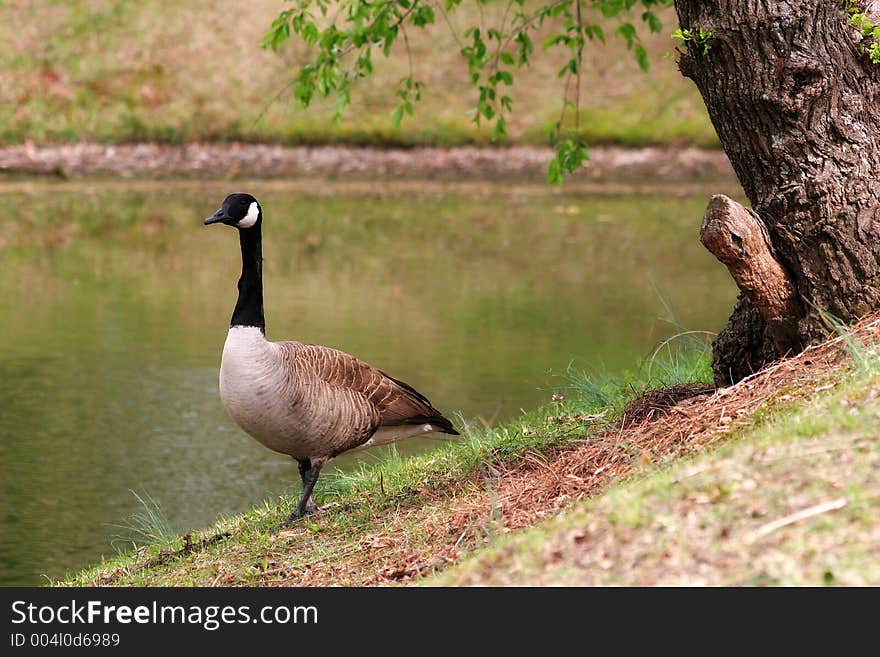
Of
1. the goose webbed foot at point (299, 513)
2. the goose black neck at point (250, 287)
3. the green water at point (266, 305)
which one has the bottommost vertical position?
the green water at point (266, 305)

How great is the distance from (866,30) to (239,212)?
3.78 m

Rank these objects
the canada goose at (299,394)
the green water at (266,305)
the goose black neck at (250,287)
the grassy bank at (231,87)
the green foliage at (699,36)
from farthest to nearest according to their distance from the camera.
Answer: the grassy bank at (231,87), the green water at (266,305), the goose black neck at (250,287), the canada goose at (299,394), the green foliage at (699,36)

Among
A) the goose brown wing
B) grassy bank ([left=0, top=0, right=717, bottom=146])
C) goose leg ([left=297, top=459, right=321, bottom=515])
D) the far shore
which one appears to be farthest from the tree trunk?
grassy bank ([left=0, top=0, right=717, bottom=146])

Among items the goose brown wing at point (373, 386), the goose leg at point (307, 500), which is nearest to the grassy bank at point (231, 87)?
the goose brown wing at point (373, 386)

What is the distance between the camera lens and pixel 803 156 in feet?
19.8

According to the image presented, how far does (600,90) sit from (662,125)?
225cm

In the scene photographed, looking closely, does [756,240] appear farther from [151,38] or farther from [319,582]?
[151,38]

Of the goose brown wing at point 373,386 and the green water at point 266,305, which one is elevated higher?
the goose brown wing at point 373,386

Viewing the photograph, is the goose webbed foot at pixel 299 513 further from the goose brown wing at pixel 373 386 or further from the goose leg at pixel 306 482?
the goose brown wing at pixel 373 386

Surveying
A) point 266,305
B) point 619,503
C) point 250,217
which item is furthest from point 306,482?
point 266,305

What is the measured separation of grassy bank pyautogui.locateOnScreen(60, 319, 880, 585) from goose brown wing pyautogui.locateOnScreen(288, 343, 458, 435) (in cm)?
36

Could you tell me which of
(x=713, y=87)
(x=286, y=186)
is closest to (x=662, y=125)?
(x=286, y=186)

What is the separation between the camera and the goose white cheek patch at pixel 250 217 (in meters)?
7.52

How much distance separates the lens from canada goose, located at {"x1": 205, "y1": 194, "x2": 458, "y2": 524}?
22.7ft
